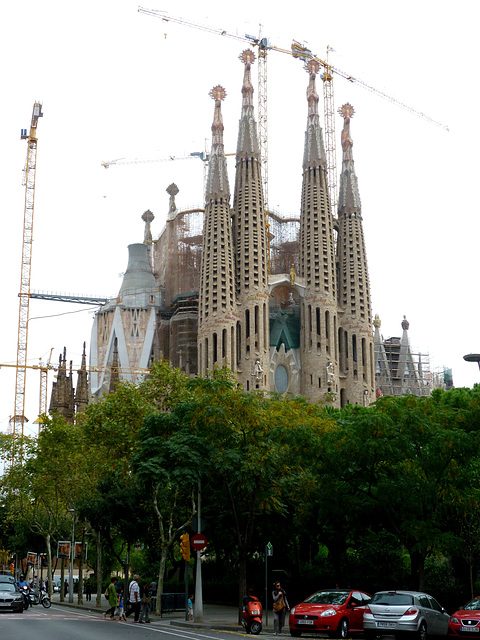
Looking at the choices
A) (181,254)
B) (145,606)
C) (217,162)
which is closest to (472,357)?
(145,606)

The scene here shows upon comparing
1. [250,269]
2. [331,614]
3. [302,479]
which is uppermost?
[250,269]

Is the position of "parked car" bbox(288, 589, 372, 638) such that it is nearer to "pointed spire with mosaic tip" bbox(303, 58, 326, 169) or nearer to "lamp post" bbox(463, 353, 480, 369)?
"lamp post" bbox(463, 353, 480, 369)

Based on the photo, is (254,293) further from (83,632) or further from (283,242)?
(83,632)

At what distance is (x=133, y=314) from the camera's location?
3597 inches

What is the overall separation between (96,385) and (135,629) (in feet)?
246

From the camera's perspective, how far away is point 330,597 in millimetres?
22625

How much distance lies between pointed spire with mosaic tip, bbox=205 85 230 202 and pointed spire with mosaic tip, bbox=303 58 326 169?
8754mm

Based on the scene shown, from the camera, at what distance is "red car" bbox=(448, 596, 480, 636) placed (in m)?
20.4

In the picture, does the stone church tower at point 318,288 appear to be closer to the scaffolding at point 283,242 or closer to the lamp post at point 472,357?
the scaffolding at point 283,242

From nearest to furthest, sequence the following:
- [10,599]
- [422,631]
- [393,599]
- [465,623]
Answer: [422,631], [465,623], [393,599], [10,599]

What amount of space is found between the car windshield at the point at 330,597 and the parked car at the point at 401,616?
98 centimetres

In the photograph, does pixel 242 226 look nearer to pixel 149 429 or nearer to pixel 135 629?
pixel 149 429

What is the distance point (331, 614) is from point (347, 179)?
7223 cm

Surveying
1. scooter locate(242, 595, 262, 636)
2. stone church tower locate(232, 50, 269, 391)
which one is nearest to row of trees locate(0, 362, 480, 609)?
scooter locate(242, 595, 262, 636)
